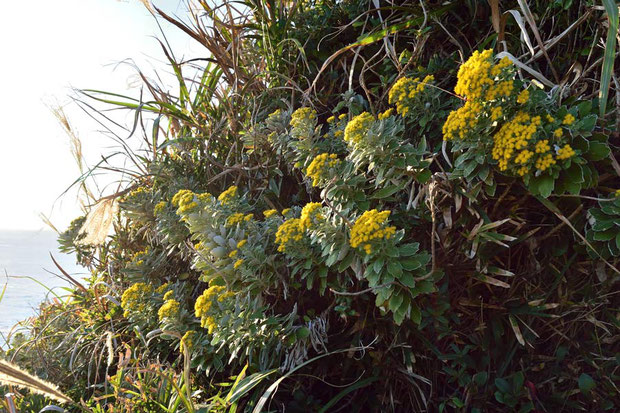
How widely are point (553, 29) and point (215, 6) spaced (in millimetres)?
1327

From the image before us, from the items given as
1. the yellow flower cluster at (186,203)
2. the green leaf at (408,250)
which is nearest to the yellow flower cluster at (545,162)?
the green leaf at (408,250)

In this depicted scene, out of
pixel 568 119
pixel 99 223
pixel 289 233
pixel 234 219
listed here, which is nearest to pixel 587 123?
pixel 568 119

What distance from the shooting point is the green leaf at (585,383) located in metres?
0.89

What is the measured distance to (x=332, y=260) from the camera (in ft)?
3.00

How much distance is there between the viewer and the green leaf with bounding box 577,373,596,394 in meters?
0.89

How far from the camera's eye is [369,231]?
85 cm

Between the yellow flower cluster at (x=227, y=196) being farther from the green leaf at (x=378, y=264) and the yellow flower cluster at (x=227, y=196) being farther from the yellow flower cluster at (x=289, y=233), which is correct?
the green leaf at (x=378, y=264)

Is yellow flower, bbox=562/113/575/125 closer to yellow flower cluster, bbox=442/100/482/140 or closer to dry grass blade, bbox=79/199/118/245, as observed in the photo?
yellow flower cluster, bbox=442/100/482/140

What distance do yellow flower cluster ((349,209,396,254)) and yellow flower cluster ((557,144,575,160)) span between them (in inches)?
13.9

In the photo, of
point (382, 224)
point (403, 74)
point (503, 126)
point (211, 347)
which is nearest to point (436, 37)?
point (403, 74)

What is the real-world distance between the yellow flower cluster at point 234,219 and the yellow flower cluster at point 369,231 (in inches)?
15.6

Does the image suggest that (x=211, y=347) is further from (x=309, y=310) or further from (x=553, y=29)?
(x=553, y=29)

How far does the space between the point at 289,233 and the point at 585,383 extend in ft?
2.39

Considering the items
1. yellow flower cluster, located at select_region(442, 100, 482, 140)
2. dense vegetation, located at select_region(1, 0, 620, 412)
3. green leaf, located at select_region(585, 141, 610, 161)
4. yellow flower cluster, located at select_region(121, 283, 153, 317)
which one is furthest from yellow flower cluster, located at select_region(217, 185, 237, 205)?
green leaf, located at select_region(585, 141, 610, 161)
